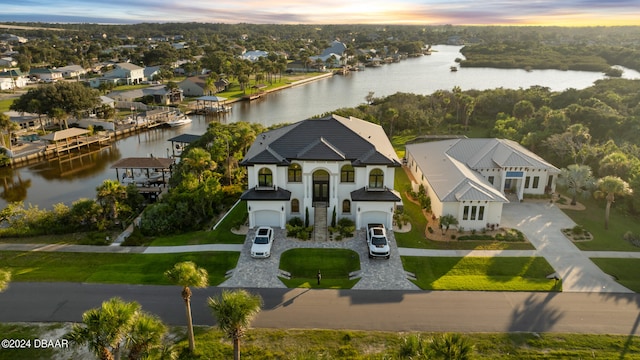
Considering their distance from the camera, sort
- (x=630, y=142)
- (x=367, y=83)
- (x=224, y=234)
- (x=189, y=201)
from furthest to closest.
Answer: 1. (x=367, y=83)
2. (x=630, y=142)
3. (x=189, y=201)
4. (x=224, y=234)

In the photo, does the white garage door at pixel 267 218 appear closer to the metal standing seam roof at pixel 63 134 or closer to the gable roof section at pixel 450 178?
the gable roof section at pixel 450 178

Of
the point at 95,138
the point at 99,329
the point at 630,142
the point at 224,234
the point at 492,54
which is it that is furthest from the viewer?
the point at 492,54

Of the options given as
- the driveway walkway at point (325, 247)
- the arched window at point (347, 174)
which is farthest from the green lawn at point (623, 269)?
the arched window at point (347, 174)

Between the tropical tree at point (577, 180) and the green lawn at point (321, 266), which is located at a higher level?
the tropical tree at point (577, 180)

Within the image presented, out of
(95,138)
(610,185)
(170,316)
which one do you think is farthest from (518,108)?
(95,138)

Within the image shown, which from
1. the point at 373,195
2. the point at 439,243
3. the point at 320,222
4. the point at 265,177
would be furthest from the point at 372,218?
the point at 265,177

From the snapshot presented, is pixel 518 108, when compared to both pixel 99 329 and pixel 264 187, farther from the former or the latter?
pixel 99 329

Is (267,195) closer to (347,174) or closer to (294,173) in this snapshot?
(294,173)
